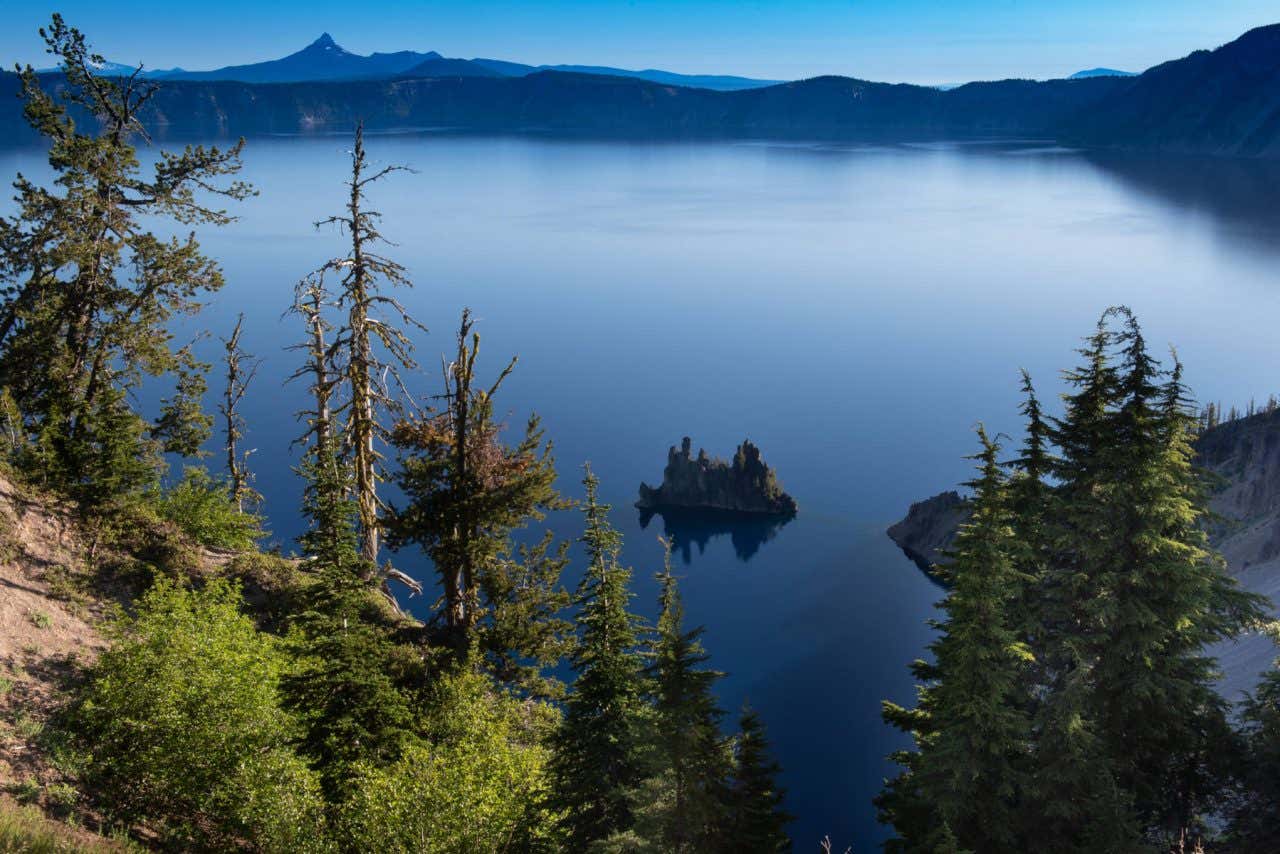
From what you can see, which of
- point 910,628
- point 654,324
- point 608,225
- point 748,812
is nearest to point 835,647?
point 910,628

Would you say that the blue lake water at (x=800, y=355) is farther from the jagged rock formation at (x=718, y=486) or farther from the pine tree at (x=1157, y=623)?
the pine tree at (x=1157, y=623)

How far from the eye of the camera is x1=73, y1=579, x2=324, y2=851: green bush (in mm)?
17562

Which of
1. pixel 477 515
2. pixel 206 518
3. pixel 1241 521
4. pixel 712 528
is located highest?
pixel 477 515

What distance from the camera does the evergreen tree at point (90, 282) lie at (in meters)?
27.5

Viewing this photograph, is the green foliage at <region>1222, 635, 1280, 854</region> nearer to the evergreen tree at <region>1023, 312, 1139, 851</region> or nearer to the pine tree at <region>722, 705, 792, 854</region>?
the evergreen tree at <region>1023, 312, 1139, 851</region>

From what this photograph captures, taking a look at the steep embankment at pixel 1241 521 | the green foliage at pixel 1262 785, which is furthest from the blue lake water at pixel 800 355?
the green foliage at pixel 1262 785

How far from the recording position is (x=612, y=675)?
818 inches

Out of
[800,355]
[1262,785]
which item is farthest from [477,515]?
[800,355]

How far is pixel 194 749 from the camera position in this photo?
18.4 metres

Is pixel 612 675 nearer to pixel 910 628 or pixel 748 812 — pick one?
pixel 748 812

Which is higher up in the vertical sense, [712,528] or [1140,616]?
[1140,616]

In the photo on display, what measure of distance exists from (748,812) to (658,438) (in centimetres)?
6277

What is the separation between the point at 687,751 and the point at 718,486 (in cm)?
5491

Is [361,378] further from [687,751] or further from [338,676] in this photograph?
[687,751]
